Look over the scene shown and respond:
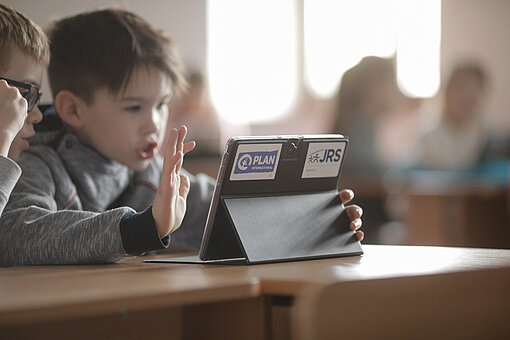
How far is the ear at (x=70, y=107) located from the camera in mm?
1603

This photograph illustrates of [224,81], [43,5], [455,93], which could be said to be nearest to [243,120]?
[224,81]

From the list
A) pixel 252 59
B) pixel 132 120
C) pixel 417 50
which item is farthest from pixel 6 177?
pixel 417 50

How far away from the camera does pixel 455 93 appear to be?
16.7ft

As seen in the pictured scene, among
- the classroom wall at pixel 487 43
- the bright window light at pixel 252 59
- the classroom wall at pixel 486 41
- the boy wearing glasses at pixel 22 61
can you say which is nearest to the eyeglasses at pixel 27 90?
the boy wearing glasses at pixel 22 61

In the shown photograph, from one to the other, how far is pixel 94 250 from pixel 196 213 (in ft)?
1.67

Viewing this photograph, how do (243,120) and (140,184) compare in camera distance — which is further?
(243,120)

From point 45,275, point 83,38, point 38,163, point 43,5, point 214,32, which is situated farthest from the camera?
point 214,32

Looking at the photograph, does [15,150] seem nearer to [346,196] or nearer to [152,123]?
[152,123]

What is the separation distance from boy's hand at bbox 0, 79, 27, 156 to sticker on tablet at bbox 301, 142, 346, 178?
455mm

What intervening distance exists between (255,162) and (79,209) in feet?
1.46

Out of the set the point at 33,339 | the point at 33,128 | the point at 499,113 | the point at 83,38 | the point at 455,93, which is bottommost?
the point at 499,113

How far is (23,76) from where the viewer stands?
1342mm

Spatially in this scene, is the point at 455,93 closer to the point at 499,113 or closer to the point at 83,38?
the point at 499,113

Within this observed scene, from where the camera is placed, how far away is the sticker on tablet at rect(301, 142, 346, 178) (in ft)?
4.11
